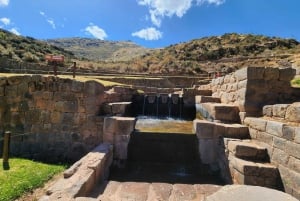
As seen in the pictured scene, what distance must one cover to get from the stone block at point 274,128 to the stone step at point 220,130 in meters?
0.90

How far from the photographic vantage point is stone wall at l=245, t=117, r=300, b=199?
402 centimetres

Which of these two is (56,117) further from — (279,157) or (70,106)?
(279,157)

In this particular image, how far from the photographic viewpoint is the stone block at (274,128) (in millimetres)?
4500

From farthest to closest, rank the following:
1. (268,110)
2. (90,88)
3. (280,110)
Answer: (90,88)
(268,110)
(280,110)

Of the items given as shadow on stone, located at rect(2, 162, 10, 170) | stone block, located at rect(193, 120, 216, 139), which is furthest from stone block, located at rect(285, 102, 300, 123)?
shadow on stone, located at rect(2, 162, 10, 170)

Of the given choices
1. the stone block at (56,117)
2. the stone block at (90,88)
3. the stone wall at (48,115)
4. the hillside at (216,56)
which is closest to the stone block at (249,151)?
the stone wall at (48,115)

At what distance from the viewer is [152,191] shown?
4.72m

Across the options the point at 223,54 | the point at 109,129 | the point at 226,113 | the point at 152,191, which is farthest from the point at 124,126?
the point at 223,54

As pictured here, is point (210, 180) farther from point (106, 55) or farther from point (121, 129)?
point (106, 55)

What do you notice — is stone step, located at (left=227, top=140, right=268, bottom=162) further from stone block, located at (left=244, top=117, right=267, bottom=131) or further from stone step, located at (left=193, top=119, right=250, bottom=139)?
stone step, located at (left=193, top=119, right=250, bottom=139)

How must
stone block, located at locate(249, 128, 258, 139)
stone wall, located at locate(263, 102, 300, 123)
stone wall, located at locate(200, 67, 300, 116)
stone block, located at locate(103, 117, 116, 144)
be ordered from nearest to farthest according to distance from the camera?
stone wall, located at locate(263, 102, 300, 123), stone block, located at locate(249, 128, 258, 139), stone wall, located at locate(200, 67, 300, 116), stone block, located at locate(103, 117, 116, 144)

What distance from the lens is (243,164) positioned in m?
4.65

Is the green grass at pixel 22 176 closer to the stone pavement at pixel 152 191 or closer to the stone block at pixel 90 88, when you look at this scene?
the stone pavement at pixel 152 191

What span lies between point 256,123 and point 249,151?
737 mm
